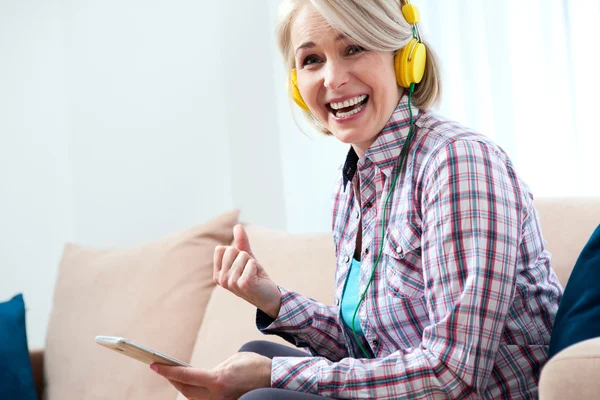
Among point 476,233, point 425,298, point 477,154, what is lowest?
point 425,298

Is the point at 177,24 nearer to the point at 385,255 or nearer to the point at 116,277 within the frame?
the point at 116,277

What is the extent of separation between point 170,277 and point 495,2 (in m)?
1.27

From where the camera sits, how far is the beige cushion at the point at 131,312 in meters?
1.89

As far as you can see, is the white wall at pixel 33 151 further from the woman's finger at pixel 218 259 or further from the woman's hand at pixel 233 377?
the woman's hand at pixel 233 377

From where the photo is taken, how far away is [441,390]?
1.05 m

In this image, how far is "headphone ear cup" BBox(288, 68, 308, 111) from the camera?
1486 millimetres

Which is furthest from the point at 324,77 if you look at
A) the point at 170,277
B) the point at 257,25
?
the point at 257,25

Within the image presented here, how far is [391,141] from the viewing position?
1289 mm

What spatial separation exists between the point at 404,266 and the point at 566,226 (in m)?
0.44

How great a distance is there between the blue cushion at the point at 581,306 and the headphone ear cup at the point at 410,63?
415mm

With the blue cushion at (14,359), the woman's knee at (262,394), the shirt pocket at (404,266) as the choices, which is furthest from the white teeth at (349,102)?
the blue cushion at (14,359)

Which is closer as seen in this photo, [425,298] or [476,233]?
[476,233]

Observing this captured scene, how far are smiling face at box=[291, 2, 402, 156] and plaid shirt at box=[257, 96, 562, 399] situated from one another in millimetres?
44

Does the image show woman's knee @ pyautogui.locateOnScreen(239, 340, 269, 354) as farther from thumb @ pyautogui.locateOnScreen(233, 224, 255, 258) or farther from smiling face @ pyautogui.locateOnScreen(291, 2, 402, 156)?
smiling face @ pyautogui.locateOnScreen(291, 2, 402, 156)
